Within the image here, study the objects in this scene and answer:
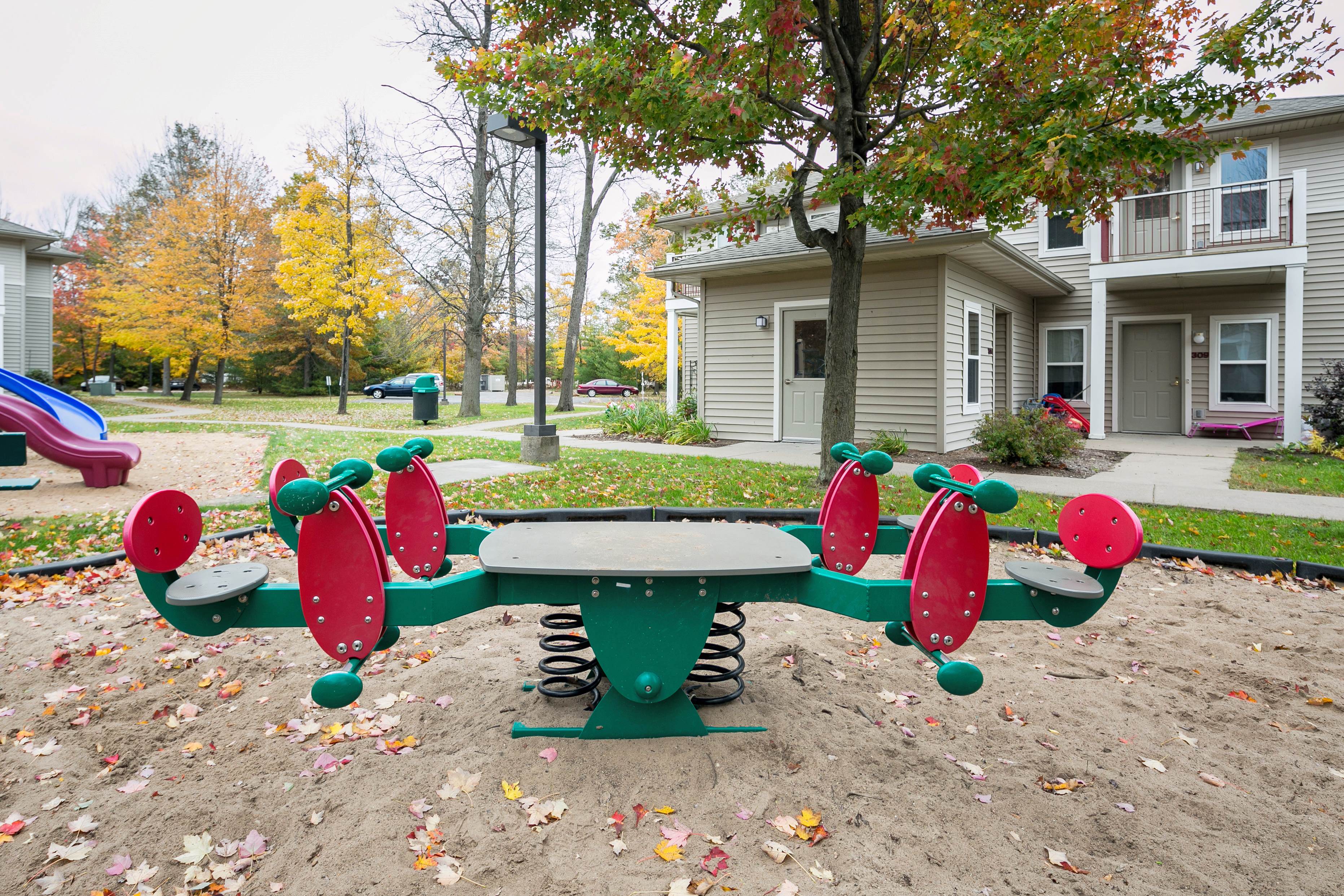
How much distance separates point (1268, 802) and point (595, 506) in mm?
5076

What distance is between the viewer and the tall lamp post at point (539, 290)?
818cm

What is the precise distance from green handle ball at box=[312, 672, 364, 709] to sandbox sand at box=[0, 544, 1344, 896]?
45cm

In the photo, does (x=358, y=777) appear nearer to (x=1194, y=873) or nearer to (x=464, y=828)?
(x=464, y=828)

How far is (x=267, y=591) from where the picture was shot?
2045 millimetres

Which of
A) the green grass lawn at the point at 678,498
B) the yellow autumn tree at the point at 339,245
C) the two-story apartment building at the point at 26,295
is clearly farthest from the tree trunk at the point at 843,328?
the two-story apartment building at the point at 26,295

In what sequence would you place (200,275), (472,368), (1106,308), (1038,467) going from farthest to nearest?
(200,275), (472,368), (1106,308), (1038,467)

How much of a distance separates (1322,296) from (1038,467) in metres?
8.62

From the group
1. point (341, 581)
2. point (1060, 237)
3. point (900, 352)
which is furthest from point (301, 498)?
point (1060, 237)

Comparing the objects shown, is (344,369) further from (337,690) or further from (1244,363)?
(1244,363)

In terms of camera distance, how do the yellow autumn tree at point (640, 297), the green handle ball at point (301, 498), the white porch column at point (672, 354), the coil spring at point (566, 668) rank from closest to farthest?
the green handle ball at point (301, 498), the coil spring at point (566, 668), the white porch column at point (672, 354), the yellow autumn tree at point (640, 297)

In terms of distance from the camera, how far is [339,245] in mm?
18781

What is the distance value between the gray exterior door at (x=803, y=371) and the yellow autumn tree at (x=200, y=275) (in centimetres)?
1892

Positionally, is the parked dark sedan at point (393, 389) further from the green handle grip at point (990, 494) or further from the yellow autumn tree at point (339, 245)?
the green handle grip at point (990, 494)

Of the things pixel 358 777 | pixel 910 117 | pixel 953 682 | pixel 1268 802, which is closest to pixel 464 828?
pixel 358 777
